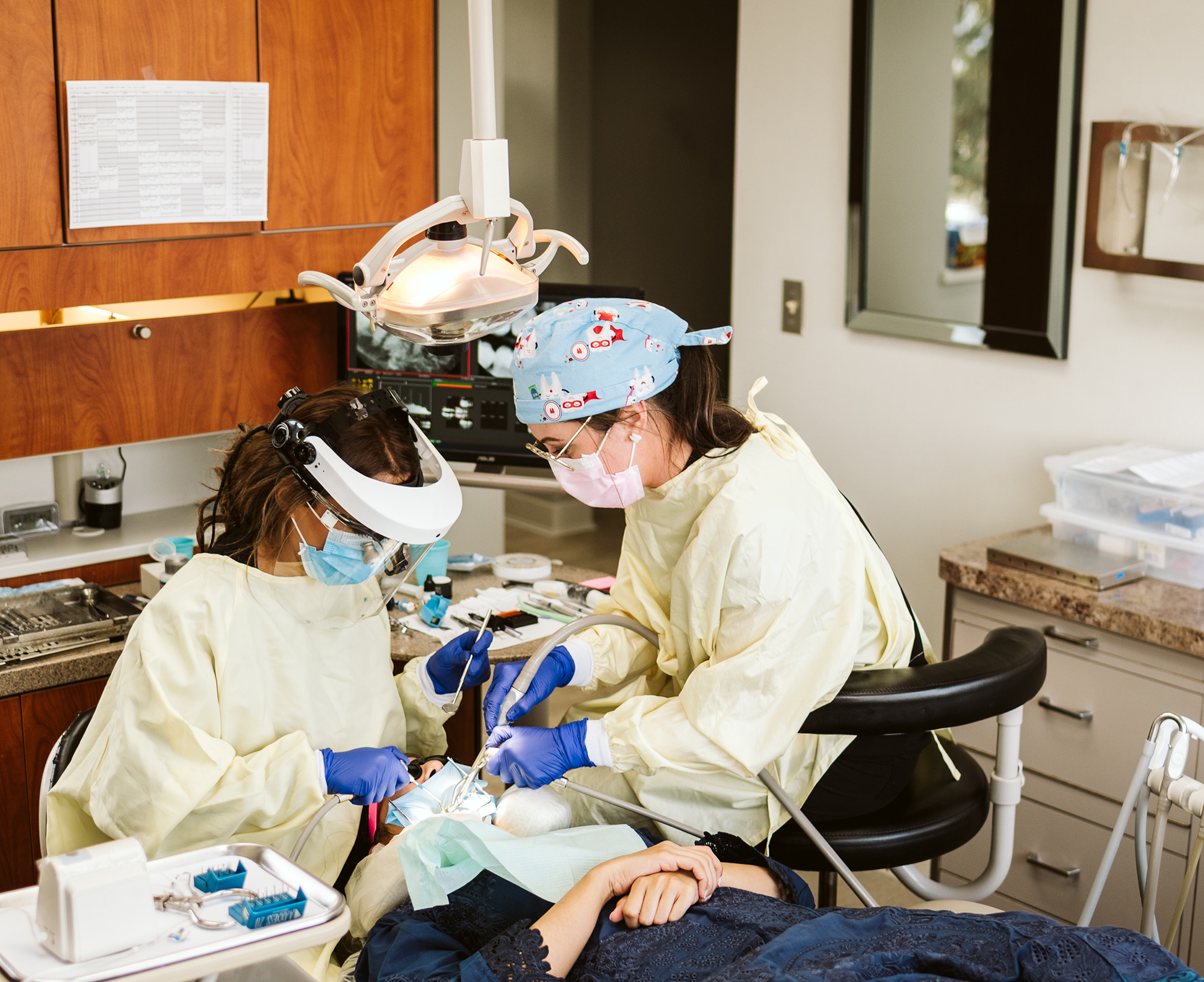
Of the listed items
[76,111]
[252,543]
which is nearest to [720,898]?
[252,543]

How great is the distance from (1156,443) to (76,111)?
81.8 inches

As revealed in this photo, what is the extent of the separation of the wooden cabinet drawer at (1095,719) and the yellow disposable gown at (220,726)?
124 cm

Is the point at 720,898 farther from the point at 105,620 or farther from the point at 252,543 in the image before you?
the point at 105,620

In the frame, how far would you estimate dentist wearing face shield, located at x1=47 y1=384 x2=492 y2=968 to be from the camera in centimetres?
154

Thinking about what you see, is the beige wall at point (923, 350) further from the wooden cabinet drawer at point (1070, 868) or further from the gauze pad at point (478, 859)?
the gauze pad at point (478, 859)

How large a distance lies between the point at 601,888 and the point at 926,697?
46cm

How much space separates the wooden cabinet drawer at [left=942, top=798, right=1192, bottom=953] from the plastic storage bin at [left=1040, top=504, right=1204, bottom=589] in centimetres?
47

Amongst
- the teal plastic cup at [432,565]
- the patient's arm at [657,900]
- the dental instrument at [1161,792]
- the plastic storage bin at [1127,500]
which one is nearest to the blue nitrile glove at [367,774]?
the patient's arm at [657,900]

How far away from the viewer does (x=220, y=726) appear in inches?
64.7

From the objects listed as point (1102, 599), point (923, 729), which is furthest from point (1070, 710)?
point (923, 729)

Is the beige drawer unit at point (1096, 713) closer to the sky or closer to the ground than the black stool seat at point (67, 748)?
closer to the ground

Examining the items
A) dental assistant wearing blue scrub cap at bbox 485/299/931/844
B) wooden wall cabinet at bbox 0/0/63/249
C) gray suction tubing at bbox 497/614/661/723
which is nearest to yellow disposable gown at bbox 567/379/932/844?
dental assistant wearing blue scrub cap at bbox 485/299/931/844

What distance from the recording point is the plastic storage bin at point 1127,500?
2230 millimetres

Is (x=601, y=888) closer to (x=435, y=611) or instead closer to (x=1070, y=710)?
(x=435, y=611)
